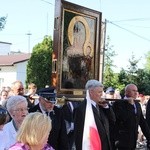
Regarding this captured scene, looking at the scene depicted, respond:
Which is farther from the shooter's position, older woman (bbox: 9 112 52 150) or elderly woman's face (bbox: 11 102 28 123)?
elderly woman's face (bbox: 11 102 28 123)

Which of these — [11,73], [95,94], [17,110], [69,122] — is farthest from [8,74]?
[17,110]

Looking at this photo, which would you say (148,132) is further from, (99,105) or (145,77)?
(145,77)

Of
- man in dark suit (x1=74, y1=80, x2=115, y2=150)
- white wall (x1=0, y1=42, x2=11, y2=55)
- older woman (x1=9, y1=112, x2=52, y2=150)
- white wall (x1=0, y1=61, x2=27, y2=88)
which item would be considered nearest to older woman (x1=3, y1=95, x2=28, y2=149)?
older woman (x1=9, y1=112, x2=52, y2=150)

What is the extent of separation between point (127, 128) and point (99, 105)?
1.36m

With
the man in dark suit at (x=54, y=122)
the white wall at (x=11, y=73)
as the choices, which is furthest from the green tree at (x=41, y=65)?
the man in dark suit at (x=54, y=122)

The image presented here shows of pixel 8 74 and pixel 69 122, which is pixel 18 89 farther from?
pixel 8 74

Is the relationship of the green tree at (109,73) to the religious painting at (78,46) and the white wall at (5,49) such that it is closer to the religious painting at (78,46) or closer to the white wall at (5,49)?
the religious painting at (78,46)

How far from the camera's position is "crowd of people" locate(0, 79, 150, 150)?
3.19m

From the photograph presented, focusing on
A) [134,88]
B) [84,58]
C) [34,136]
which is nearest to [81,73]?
[84,58]

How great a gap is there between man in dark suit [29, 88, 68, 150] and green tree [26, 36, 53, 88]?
886 inches

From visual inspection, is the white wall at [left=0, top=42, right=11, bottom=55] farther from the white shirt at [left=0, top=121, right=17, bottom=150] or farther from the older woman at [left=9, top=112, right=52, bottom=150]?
the older woman at [left=9, top=112, right=52, bottom=150]

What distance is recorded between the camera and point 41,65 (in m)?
29.9

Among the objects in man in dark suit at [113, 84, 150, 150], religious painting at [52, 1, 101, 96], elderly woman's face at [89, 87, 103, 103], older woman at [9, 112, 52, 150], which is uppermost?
religious painting at [52, 1, 101, 96]

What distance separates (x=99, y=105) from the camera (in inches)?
253
